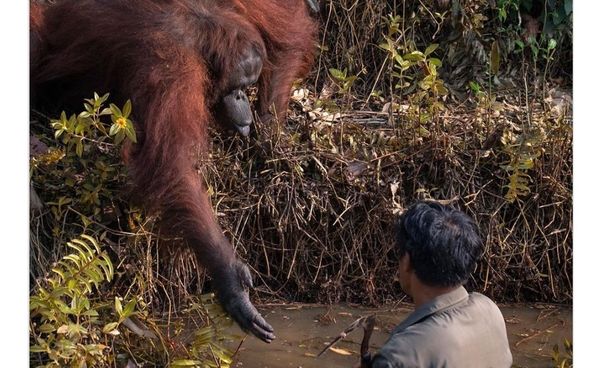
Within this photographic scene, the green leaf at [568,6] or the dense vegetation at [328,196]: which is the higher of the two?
the green leaf at [568,6]

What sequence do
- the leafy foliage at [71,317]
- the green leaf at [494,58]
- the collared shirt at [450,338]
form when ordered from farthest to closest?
the green leaf at [494,58]
the leafy foliage at [71,317]
the collared shirt at [450,338]

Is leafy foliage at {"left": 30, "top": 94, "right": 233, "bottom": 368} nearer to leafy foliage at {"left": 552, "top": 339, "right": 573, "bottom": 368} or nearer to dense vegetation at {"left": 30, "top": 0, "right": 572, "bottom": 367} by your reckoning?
dense vegetation at {"left": 30, "top": 0, "right": 572, "bottom": 367}

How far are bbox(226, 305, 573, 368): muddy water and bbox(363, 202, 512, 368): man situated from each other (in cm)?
154

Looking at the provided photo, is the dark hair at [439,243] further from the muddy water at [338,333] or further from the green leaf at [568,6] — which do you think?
the green leaf at [568,6]

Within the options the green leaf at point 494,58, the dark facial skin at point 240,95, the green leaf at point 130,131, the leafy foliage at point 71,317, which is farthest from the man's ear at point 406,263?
the green leaf at point 494,58

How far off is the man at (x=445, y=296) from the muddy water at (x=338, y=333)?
1536 millimetres

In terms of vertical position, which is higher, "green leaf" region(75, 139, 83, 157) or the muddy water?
"green leaf" region(75, 139, 83, 157)

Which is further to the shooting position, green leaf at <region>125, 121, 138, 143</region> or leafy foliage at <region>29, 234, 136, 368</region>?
green leaf at <region>125, 121, 138, 143</region>

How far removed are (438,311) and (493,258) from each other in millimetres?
2093

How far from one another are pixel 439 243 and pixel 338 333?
192cm

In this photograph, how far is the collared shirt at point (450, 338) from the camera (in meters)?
2.12

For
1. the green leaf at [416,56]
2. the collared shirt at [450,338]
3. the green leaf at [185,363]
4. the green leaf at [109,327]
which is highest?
the green leaf at [416,56]

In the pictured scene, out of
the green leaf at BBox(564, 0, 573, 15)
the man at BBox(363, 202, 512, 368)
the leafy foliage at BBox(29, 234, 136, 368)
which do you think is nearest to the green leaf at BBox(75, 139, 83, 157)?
the leafy foliage at BBox(29, 234, 136, 368)

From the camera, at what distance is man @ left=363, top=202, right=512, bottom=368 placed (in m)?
2.17
